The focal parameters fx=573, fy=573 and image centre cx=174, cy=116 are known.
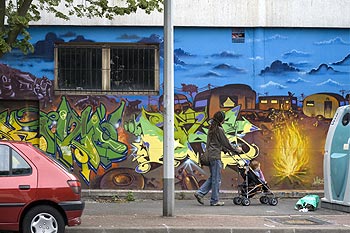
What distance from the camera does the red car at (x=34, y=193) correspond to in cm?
807

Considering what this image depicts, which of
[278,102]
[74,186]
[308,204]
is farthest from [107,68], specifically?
[74,186]

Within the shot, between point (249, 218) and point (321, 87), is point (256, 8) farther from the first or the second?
point (249, 218)

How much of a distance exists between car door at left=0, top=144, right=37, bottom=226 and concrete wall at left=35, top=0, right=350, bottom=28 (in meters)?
5.91

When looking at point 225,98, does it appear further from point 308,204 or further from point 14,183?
point 14,183

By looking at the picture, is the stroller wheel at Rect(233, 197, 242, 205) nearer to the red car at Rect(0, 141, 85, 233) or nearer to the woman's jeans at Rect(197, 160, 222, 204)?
the woman's jeans at Rect(197, 160, 222, 204)

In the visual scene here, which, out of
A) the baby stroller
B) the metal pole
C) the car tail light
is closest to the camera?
the car tail light

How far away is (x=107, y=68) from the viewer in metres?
13.7

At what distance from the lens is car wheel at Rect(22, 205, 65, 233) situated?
8102 millimetres

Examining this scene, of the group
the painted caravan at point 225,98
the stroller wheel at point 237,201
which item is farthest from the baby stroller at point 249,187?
the painted caravan at point 225,98

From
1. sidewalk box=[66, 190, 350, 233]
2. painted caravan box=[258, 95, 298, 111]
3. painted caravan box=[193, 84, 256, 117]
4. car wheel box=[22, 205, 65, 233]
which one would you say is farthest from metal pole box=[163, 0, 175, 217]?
painted caravan box=[258, 95, 298, 111]

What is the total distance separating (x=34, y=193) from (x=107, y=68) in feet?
19.8

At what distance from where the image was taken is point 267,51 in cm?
1377

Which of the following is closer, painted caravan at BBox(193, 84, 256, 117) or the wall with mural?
the wall with mural

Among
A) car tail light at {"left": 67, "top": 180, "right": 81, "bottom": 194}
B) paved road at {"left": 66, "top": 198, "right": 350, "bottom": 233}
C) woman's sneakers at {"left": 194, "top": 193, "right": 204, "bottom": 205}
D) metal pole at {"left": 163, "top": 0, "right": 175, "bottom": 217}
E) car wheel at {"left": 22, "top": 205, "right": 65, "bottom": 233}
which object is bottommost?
paved road at {"left": 66, "top": 198, "right": 350, "bottom": 233}
